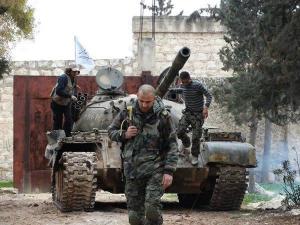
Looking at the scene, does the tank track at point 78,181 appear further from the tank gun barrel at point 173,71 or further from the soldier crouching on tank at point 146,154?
the soldier crouching on tank at point 146,154

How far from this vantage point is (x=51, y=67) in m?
20.7

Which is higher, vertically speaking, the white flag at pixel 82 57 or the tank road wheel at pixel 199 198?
the white flag at pixel 82 57

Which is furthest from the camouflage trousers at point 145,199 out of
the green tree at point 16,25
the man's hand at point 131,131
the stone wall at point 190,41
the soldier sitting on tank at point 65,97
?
the stone wall at point 190,41

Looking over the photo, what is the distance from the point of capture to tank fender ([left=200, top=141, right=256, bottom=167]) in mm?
10867

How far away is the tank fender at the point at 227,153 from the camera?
428 inches

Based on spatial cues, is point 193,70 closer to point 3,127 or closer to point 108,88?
point 3,127

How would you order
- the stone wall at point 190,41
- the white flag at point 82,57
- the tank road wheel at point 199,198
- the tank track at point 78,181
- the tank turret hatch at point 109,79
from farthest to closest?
the stone wall at point 190,41, the white flag at point 82,57, the tank turret hatch at point 109,79, the tank road wheel at point 199,198, the tank track at point 78,181

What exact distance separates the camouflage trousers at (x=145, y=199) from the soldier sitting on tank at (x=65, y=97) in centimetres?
507

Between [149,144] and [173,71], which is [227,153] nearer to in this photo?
[173,71]

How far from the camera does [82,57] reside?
18156 millimetres

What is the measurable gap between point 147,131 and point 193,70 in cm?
1500

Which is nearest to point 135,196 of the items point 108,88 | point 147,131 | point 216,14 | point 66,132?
point 147,131

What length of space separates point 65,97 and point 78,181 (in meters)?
2.19

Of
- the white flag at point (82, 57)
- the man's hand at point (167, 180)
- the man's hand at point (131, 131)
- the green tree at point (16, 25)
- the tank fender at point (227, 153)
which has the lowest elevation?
the tank fender at point (227, 153)
